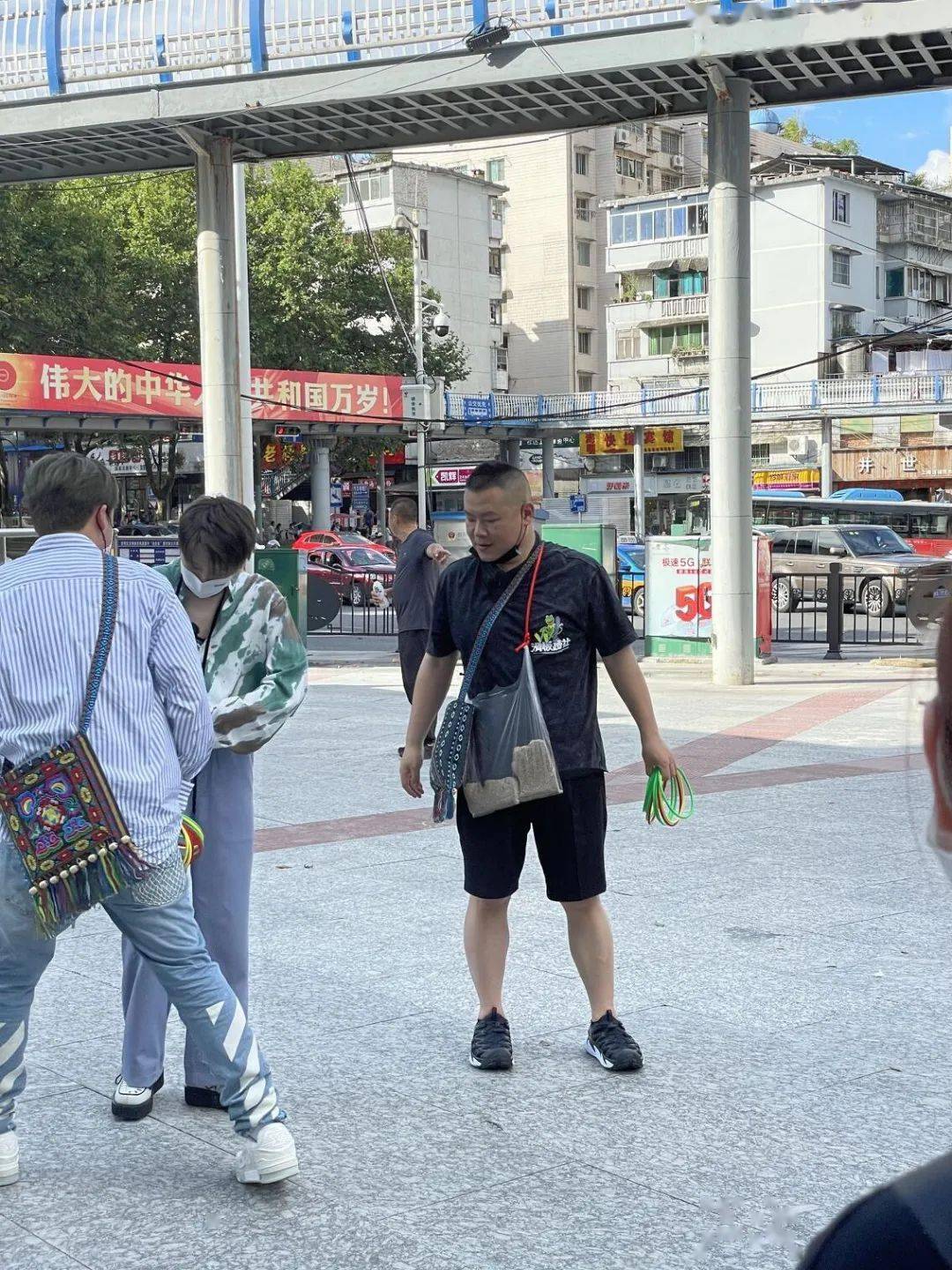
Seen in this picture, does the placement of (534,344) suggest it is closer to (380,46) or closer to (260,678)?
(380,46)

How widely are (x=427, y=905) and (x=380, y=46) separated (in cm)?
1238

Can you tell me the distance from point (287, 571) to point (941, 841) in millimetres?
18664

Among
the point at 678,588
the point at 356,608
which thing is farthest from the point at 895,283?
the point at 678,588

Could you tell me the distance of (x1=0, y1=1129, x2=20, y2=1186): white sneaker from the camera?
12.6ft

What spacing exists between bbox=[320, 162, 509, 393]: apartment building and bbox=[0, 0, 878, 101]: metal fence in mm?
50299

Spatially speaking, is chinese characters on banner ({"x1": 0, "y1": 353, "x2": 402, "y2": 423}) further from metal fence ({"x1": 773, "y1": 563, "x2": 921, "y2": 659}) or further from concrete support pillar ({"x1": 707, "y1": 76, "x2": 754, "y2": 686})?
concrete support pillar ({"x1": 707, "y1": 76, "x2": 754, "y2": 686})

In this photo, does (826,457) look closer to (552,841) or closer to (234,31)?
(234,31)

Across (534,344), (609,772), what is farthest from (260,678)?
(534,344)

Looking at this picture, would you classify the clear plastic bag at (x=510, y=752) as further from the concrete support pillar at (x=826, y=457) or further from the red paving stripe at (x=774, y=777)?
the concrete support pillar at (x=826, y=457)

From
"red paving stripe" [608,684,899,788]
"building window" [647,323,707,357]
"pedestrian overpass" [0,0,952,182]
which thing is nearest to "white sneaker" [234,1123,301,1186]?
"red paving stripe" [608,684,899,788]

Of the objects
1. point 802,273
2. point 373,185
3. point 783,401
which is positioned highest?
point 373,185

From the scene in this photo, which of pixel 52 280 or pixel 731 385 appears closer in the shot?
pixel 731 385

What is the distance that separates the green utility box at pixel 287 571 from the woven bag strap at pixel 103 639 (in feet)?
51.4

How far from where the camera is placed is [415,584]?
35.3ft
